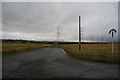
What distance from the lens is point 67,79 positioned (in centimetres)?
330

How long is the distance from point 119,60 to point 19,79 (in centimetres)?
757

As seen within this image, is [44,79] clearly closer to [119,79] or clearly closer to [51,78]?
[51,78]

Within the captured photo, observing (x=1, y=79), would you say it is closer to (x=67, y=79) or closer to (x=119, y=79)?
(x=67, y=79)

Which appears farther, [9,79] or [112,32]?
[112,32]

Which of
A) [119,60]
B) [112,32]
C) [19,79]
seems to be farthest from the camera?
[112,32]

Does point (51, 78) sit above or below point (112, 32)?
below

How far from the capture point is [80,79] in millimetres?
3307

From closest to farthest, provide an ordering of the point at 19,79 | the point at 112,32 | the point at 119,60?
the point at 19,79 → the point at 119,60 → the point at 112,32

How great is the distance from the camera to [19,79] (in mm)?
3291

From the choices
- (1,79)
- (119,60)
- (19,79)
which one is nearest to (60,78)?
(19,79)

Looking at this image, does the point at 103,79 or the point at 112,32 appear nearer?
the point at 103,79

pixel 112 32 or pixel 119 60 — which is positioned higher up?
pixel 112 32

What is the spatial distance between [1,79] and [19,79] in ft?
2.97

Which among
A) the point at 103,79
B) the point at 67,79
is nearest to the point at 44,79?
the point at 67,79
